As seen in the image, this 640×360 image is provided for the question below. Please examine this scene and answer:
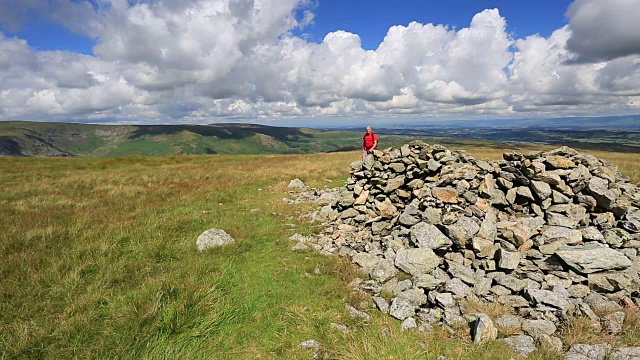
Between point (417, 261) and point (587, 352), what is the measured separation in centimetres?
409

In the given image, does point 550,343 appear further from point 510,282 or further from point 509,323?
point 510,282

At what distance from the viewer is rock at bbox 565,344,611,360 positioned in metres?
5.47

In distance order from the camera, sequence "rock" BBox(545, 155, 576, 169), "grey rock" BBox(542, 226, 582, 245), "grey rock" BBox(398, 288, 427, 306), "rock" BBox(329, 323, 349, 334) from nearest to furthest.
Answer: "rock" BBox(329, 323, 349, 334), "grey rock" BBox(398, 288, 427, 306), "grey rock" BBox(542, 226, 582, 245), "rock" BBox(545, 155, 576, 169)

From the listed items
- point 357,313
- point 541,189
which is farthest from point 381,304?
point 541,189

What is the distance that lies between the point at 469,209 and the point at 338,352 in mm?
7285

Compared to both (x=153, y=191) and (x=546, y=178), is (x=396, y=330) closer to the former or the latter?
(x=546, y=178)

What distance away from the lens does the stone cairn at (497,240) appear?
7008 millimetres

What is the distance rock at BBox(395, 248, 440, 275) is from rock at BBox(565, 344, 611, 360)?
3580 millimetres

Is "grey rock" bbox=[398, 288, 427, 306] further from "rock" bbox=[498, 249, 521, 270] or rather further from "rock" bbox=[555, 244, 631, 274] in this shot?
"rock" bbox=[555, 244, 631, 274]

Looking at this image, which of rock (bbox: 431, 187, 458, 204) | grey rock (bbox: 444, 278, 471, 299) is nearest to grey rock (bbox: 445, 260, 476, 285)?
grey rock (bbox: 444, 278, 471, 299)

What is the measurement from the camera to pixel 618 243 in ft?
29.6

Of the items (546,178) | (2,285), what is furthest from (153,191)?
(546,178)

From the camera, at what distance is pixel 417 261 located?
9.01 meters

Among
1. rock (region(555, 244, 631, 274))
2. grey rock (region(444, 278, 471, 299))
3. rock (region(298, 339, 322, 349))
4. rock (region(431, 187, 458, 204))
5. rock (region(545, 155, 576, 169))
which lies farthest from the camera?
rock (region(431, 187, 458, 204))
